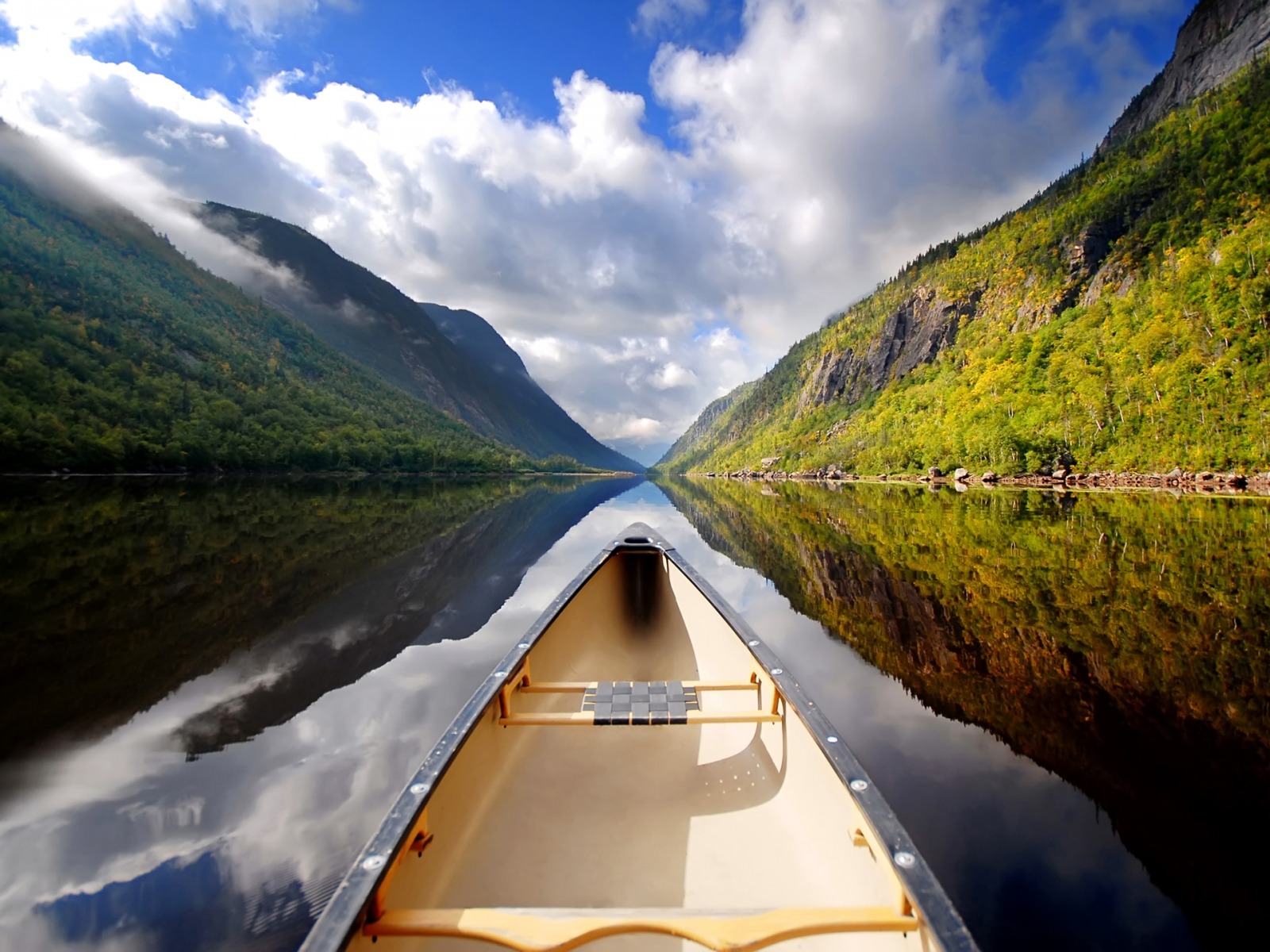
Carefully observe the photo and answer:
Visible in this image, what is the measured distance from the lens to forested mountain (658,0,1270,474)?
175 feet

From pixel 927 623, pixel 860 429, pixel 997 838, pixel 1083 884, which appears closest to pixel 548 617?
pixel 997 838

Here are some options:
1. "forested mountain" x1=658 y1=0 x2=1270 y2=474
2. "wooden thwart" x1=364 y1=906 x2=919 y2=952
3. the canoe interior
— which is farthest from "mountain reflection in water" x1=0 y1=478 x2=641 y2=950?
"forested mountain" x1=658 y1=0 x2=1270 y2=474

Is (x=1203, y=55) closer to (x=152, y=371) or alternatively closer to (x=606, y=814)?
(x=606, y=814)

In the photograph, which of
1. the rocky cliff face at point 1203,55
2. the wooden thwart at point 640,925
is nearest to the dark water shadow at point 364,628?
the wooden thwart at point 640,925

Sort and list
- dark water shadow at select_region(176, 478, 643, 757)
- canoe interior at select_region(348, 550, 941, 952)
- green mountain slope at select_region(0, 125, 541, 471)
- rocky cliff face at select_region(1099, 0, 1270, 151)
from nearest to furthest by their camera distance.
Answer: canoe interior at select_region(348, 550, 941, 952), dark water shadow at select_region(176, 478, 643, 757), green mountain slope at select_region(0, 125, 541, 471), rocky cliff face at select_region(1099, 0, 1270, 151)

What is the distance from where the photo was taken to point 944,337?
11431 cm

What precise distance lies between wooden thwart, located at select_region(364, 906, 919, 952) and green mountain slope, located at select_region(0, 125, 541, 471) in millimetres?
60624

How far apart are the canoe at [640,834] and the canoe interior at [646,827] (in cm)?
1

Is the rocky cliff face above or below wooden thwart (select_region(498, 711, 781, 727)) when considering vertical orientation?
above

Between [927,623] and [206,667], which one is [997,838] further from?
[206,667]

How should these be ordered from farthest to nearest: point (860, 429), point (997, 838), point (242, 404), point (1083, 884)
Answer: point (860, 429) → point (242, 404) → point (997, 838) → point (1083, 884)

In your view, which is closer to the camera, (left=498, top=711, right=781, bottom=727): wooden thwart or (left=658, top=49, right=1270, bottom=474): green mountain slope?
(left=498, top=711, right=781, bottom=727): wooden thwart

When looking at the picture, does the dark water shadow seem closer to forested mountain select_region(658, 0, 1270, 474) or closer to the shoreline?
the shoreline

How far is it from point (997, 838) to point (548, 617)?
385cm
